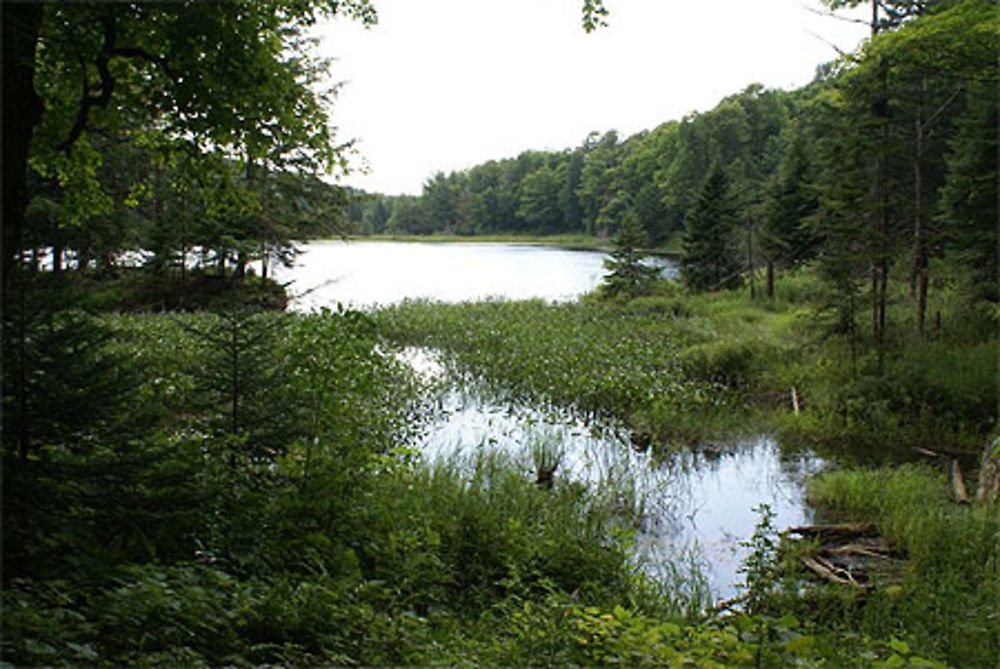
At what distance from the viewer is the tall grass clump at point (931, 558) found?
4895 millimetres

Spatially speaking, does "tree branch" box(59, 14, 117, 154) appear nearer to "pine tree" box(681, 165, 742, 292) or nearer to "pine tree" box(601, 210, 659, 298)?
"pine tree" box(601, 210, 659, 298)

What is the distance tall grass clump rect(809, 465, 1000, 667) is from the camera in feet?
16.1

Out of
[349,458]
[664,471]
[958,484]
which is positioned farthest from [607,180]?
[349,458]

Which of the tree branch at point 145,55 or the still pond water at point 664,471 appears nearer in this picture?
the tree branch at point 145,55

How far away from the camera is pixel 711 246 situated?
101 ft

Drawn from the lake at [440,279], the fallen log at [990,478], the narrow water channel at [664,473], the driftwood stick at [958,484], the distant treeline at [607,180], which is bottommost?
the narrow water channel at [664,473]

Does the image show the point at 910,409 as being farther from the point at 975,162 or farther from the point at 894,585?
the point at 975,162

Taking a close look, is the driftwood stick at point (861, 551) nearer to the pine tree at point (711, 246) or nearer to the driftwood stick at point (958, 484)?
the driftwood stick at point (958, 484)

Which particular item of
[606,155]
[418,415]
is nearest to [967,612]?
[418,415]

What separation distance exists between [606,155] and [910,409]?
389 feet

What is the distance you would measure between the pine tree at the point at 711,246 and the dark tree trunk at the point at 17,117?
1150 inches

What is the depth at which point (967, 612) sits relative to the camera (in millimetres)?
5340

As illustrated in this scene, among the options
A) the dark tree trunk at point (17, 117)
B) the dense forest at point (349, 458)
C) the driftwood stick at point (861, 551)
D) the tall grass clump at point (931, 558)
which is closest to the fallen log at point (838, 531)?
the dense forest at point (349, 458)

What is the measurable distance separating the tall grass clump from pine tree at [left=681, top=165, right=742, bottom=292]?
21.8 metres
